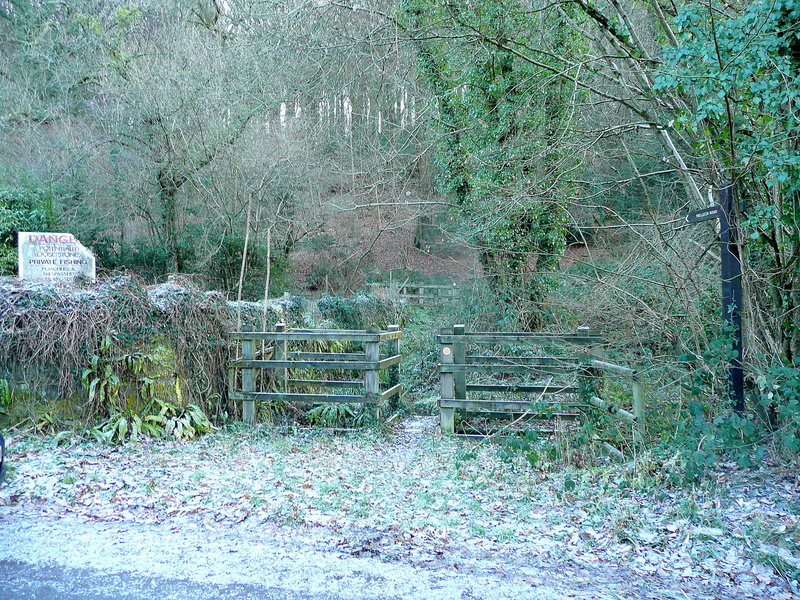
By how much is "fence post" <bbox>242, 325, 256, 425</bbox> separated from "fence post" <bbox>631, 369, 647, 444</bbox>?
206 inches

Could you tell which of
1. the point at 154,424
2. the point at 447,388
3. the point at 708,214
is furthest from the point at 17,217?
the point at 708,214

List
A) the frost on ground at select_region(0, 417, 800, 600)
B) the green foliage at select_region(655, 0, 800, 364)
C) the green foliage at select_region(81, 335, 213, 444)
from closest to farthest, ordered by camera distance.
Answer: the frost on ground at select_region(0, 417, 800, 600)
the green foliage at select_region(655, 0, 800, 364)
the green foliage at select_region(81, 335, 213, 444)

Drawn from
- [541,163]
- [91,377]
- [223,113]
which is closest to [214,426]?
[91,377]

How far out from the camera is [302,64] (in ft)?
31.9

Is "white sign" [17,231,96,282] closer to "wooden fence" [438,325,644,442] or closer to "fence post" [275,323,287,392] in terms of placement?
"fence post" [275,323,287,392]

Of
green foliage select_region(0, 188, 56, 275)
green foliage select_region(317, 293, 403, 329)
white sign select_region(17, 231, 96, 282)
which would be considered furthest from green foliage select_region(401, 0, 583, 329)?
green foliage select_region(0, 188, 56, 275)

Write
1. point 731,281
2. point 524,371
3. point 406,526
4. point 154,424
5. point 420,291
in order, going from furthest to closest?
point 420,291 → point 524,371 → point 154,424 → point 731,281 → point 406,526

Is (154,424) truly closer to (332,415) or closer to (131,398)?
(131,398)

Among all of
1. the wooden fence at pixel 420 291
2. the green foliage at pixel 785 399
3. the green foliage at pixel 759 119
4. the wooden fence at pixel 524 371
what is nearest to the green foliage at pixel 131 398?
the wooden fence at pixel 524 371

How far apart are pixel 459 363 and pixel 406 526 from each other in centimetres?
432

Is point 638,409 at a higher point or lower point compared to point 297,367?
lower

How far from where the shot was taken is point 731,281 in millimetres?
6070

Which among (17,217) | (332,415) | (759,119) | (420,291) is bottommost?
(332,415)

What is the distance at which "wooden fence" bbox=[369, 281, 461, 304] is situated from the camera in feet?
57.8
